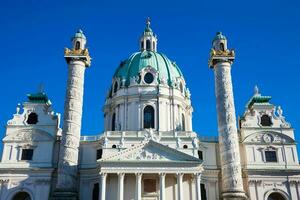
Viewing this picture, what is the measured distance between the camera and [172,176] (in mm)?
39281

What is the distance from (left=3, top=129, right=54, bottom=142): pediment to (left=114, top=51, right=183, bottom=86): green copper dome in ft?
41.7

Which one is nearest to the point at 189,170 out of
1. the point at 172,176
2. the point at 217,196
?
the point at 172,176

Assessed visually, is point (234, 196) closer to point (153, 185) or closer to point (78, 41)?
point (153, 185)

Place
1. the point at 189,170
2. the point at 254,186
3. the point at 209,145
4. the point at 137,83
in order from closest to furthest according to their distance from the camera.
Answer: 1. the point at 189,170
2. the point at 254,186
3. the point at 209,145
4. the point at 137,83

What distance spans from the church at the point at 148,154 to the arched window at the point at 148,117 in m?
0.13

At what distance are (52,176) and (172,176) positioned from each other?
39.3ft

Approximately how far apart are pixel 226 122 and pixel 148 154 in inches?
334

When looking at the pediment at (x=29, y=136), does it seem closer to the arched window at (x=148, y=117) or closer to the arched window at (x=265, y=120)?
the arched window at (x=148, y=117)

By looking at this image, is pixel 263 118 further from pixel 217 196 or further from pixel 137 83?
pixel 137 83

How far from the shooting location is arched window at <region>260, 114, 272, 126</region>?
43938 mm

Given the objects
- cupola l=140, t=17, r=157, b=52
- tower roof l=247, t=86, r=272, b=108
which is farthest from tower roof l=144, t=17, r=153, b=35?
tower roof l=247, t=86, r=272, b=108

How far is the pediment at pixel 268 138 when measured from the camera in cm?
4251

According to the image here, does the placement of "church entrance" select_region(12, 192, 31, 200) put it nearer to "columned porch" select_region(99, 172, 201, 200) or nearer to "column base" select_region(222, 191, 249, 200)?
"columned porch" select_region(99, 172, 201, 200)

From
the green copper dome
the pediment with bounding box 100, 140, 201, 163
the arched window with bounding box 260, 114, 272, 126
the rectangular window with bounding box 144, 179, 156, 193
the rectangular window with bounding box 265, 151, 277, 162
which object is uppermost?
the green copper dome
